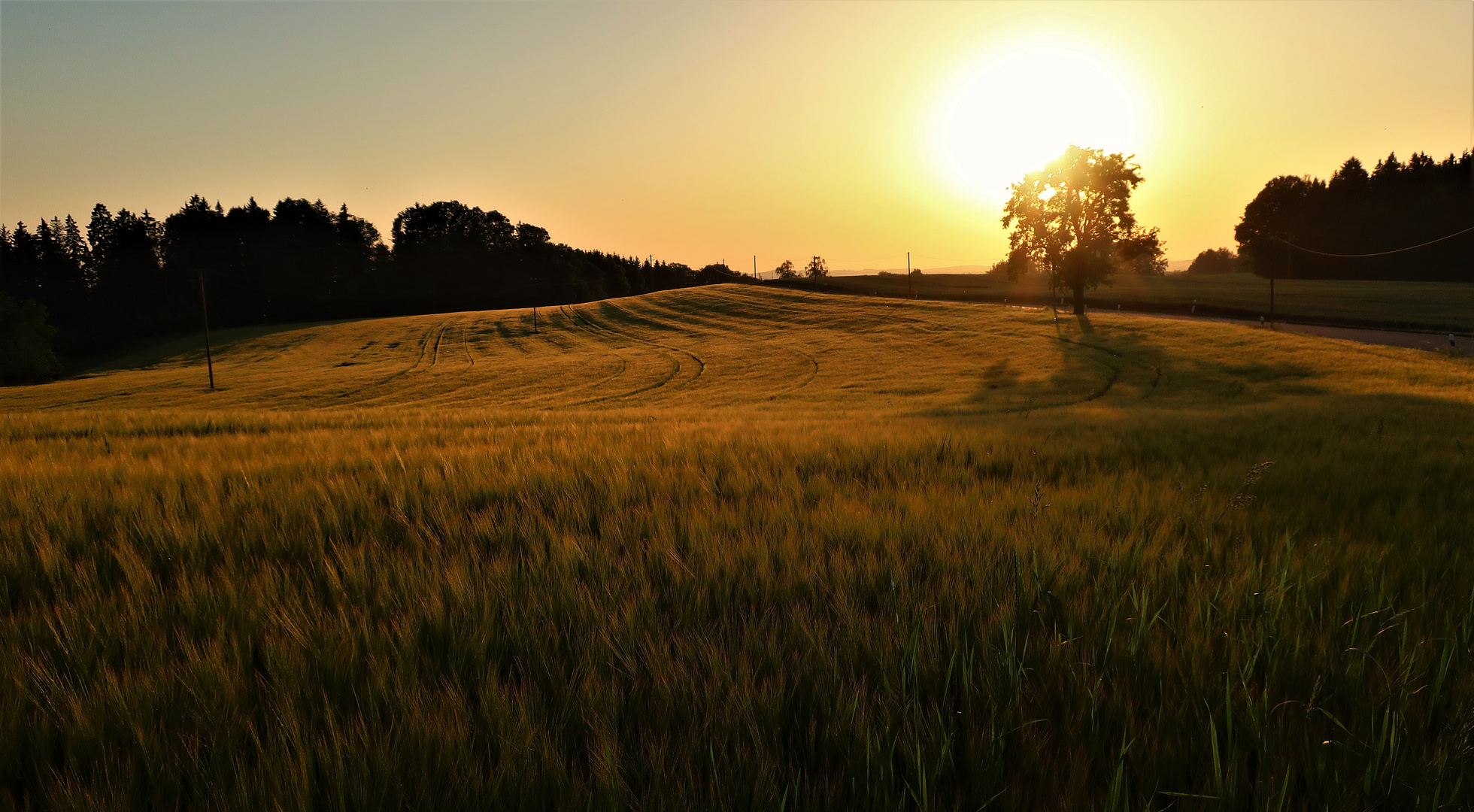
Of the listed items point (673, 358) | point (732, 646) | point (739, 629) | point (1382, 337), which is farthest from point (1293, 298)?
point (732, 646)

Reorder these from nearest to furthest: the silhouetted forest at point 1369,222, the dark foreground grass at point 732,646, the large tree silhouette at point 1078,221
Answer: the dark foreground grass at point 732,646, the large tree silhouette at point 1078,221, the silhouetted forest at point 1369,222

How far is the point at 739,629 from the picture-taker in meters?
1.68

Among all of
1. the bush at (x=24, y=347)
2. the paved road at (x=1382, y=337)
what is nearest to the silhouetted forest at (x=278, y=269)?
the bush at (x=24, y=347)

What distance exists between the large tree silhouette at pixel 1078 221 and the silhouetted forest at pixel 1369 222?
53979 millimetres

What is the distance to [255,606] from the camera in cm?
180

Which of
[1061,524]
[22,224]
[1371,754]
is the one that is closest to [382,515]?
[1061,524]

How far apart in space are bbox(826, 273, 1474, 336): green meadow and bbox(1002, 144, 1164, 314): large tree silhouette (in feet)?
26.3

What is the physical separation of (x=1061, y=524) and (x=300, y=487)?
3767mm

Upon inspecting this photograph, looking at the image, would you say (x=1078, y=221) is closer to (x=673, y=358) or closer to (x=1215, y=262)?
(x=673, y=358)

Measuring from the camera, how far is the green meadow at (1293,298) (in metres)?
47.7

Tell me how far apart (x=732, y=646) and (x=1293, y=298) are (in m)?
86.2

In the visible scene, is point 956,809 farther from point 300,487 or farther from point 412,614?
point 300,487

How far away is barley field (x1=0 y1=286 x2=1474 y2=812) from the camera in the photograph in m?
1.10

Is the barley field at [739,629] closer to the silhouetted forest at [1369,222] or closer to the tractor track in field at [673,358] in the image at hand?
the tractor track in field at [673,358]
